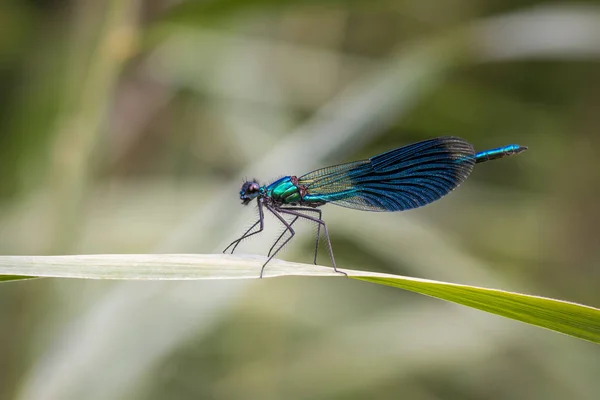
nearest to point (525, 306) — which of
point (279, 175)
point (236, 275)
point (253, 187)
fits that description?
point (236, 275)

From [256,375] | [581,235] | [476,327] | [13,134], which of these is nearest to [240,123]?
[13,134]

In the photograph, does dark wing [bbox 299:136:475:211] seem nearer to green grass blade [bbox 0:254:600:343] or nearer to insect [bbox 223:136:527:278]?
insect [bbox 223:136:527:278]

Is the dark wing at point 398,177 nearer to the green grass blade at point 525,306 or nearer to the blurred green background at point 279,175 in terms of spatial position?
the blurred green background at point 279,175

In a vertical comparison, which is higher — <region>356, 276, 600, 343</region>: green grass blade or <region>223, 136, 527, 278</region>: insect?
<region>223, 136, 527, 278</region>: insect

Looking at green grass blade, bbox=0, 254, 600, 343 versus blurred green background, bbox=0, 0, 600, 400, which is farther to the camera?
blurred green background, bbox=0, 0, 600, 400

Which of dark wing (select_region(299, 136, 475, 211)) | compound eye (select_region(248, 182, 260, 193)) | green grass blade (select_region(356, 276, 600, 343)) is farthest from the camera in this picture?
compound eye (select_region(248, 182, 260, 193))

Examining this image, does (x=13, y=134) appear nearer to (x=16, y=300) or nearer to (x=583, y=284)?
(x=16, y=300)

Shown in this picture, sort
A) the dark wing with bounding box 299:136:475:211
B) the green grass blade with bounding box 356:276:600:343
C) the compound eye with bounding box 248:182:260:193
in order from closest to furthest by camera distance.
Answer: the green grass blade with bounding box 356:276:600:343 < the dark wing with bounding box 299:136:475:211 < the compound eye with bounding box 248:182:260:193

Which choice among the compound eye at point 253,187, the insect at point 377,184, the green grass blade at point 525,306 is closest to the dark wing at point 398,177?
the insect at point 377,184

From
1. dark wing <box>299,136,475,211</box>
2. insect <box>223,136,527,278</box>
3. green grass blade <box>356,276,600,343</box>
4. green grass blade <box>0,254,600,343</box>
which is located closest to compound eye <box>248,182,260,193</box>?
insect <box>223,136,527,278</box>
